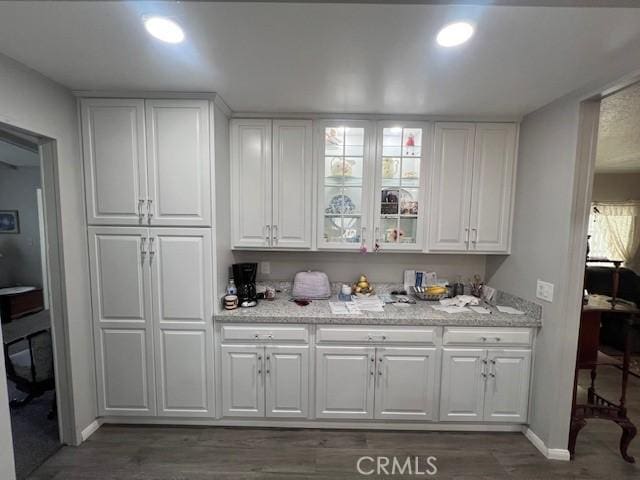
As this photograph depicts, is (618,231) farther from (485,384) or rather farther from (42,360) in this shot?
(42,360)

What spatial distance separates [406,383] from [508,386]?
2.48 ft

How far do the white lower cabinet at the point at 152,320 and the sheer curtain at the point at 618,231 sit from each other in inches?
231

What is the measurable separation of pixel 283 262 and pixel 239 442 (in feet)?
4.66

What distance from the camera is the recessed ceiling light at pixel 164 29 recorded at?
1.17 m

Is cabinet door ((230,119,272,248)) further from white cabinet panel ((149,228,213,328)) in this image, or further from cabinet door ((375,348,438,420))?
cabinet door ((375,348,438,420))

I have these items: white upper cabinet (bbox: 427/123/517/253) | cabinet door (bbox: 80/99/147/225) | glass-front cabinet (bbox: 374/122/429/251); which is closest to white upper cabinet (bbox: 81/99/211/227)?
cabinet door (bbox: 80/99/147/225)

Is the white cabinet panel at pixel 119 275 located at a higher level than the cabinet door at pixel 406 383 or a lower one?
higher

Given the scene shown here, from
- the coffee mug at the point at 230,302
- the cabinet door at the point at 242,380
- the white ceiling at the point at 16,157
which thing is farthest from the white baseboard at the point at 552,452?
the white ceiling at the point at 16,157

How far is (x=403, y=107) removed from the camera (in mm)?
2086

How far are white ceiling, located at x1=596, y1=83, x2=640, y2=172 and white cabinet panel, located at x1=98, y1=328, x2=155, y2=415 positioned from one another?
142 inches

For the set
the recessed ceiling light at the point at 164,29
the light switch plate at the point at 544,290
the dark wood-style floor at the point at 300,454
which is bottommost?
the dark wood-style floor at the point at 300,454

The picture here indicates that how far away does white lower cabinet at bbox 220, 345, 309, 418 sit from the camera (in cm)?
205

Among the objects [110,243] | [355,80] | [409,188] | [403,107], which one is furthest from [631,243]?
[110,243]

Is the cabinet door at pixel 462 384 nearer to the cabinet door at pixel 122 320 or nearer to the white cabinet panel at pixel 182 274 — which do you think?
the white cabinet panel at pixel 182 274
